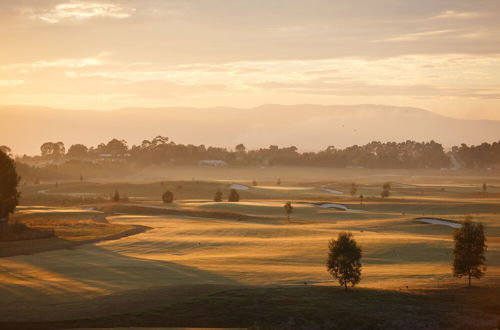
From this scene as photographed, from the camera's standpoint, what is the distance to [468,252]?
4900 cm

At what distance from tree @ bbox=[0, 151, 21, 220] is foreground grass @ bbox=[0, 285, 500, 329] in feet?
163

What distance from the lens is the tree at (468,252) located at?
48.7 meters

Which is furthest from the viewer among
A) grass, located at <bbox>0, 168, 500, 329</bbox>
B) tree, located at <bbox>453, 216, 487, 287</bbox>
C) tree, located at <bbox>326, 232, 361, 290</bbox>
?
tree, located at <bbox>453, 216, 487, 287</bbox>

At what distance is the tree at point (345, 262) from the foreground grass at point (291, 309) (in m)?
1.18

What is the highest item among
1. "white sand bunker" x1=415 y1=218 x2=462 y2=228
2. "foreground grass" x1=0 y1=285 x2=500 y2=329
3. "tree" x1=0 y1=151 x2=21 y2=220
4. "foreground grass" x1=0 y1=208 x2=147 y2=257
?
"tree" x1=0 y1=151 x2=21 y2=220

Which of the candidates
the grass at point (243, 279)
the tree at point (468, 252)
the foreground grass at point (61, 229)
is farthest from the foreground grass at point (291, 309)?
the foreground grass at point (61, 229)

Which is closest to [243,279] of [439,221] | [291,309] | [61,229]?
[291,309]

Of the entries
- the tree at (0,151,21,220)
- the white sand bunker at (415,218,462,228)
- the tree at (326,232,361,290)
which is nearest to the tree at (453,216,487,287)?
the tree at (326,232,361,290)

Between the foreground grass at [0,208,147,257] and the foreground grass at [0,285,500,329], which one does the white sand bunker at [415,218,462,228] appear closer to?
the foreground grass at [0,208,147,257]

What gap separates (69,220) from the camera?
97.9 m

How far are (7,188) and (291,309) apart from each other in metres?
61.0

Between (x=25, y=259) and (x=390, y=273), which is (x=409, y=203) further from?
(x=25, y=259)

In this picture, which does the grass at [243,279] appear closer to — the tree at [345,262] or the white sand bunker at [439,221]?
the tree at [345,262]

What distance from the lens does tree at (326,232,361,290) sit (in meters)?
46.9
